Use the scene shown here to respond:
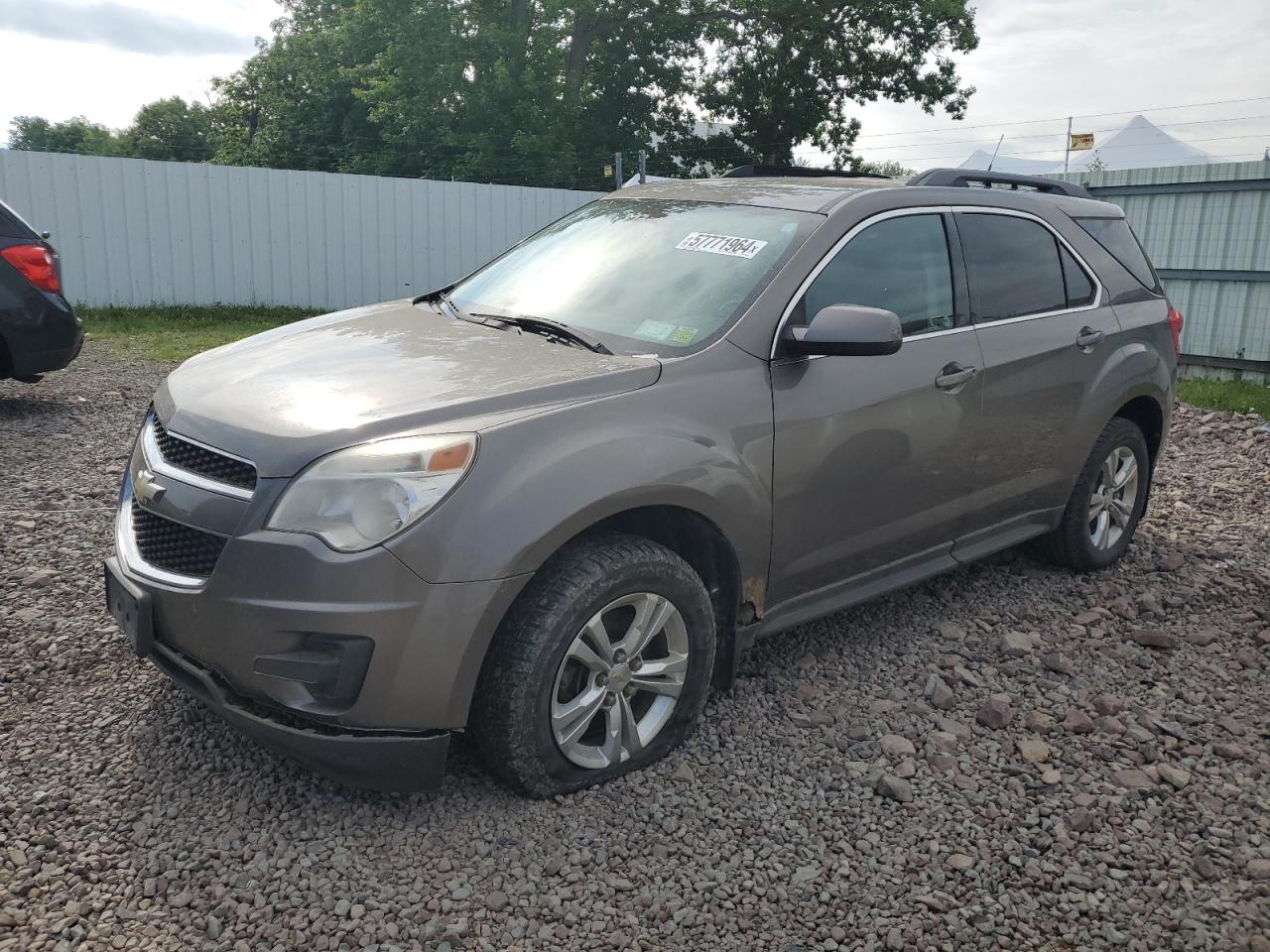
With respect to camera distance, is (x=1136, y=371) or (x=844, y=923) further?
(x=1136, y=371)

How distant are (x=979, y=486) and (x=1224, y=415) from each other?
5.85m

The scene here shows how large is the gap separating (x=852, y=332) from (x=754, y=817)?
1459 millimetres

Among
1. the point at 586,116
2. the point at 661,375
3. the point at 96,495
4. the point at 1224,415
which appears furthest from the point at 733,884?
the point at 586,116

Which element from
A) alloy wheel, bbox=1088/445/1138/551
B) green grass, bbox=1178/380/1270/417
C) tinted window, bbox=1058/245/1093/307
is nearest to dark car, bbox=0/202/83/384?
tinted window, bbox=1058/245/1093/307

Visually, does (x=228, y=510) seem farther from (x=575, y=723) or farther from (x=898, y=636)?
(x=898, y=636)

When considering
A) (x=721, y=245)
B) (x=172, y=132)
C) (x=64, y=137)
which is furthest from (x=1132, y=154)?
(x=64, y=137)

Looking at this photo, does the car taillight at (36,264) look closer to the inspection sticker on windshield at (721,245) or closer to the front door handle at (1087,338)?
the inspection sticker on windshield at (721,245)

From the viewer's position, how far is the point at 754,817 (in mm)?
3023

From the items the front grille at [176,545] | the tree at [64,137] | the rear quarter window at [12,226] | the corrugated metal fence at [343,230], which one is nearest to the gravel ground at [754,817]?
the front grille at [176,545]

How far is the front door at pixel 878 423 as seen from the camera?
11.1 feet

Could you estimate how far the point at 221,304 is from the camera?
575 inches

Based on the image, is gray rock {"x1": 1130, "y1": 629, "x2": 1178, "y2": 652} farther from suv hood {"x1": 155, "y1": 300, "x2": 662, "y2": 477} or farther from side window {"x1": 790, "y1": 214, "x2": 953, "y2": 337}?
suv hood {"x1": 155, "y1": 300, "x2": 662, "y2": 477}

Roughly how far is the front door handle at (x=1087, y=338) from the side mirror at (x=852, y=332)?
5.15 ft

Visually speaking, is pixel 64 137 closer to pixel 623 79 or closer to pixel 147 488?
pixel 623 79
